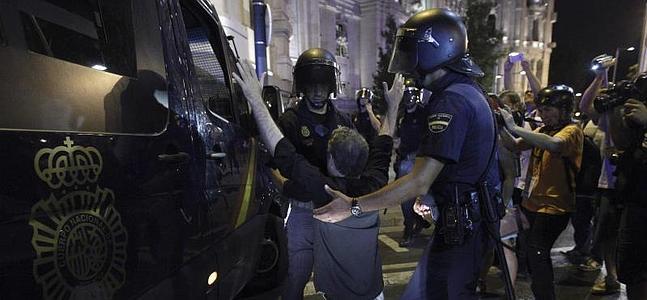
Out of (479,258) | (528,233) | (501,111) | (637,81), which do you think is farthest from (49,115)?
(637,81)

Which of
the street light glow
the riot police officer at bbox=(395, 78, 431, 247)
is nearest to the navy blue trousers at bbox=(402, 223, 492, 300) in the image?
the street light glow

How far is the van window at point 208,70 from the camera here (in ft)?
7.07

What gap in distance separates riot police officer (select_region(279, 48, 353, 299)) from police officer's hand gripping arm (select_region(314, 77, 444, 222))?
46 cm

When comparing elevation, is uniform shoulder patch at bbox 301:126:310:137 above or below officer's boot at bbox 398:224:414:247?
above

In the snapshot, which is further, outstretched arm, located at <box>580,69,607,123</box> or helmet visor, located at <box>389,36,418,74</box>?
outstretched arm, located at <box>580,69,607,123</box>

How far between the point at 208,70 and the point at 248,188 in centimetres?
76

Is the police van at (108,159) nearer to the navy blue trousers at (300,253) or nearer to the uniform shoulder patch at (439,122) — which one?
the navy blue trousers at (300,253)

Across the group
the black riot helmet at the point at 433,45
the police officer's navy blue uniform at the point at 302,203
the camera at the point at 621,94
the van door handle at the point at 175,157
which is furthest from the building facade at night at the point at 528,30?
the van door handle at the point at 175,157

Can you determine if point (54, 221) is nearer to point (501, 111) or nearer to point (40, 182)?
point (40, 182)

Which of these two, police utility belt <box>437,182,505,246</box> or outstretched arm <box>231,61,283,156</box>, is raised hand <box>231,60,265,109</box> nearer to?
outstretched arm <box>231,61,283,156</box>

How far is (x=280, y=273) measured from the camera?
344 centimetres

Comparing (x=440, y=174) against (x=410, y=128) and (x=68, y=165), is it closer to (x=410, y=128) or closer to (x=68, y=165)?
(x=68, y=165)

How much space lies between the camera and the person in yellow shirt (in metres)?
2.71

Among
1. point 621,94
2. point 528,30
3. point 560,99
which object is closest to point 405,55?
point 560,99
